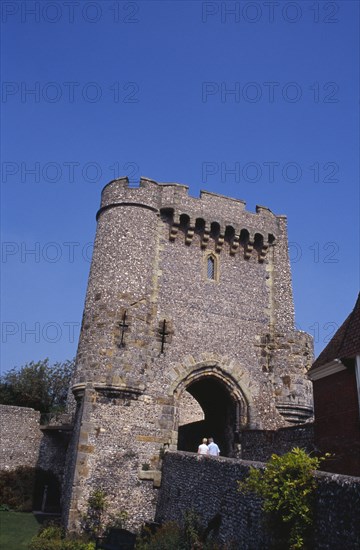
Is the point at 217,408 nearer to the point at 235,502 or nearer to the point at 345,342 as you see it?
the point at 345,342

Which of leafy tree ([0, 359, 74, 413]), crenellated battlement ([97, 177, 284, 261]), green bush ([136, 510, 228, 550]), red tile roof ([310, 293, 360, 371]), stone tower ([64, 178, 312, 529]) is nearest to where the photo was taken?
green bush ([136, 510, 228, 550])

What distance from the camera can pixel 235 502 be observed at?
10.1 m

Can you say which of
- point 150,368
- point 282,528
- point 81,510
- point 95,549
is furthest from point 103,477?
point 282,528

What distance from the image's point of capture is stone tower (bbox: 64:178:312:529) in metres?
15.8

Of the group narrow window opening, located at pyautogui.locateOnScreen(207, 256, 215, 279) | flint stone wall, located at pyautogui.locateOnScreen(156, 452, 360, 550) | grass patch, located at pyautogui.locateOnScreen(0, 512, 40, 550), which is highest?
narrow window opening, located at pyautogui.locateOnScreen(207, 256, 215, 279)

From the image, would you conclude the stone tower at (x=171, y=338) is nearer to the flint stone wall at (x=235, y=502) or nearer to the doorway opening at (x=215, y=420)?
the doorway opening at (x=215, y=420)

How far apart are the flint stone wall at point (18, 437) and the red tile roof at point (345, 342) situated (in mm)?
15791

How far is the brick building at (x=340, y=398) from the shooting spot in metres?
11.1

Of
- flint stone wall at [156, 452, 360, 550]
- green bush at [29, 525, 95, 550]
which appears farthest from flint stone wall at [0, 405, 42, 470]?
flint stone wall at [156, 452, 360, 550]

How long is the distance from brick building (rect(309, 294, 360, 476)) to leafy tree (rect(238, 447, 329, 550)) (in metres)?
3.79

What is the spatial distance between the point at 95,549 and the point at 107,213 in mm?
11747

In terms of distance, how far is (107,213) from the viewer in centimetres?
1931

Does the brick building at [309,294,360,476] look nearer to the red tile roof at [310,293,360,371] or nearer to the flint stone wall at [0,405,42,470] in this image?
the red tile roof at [310,293,360,371]

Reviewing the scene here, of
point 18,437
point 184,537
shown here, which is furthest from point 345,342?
point 18,437
